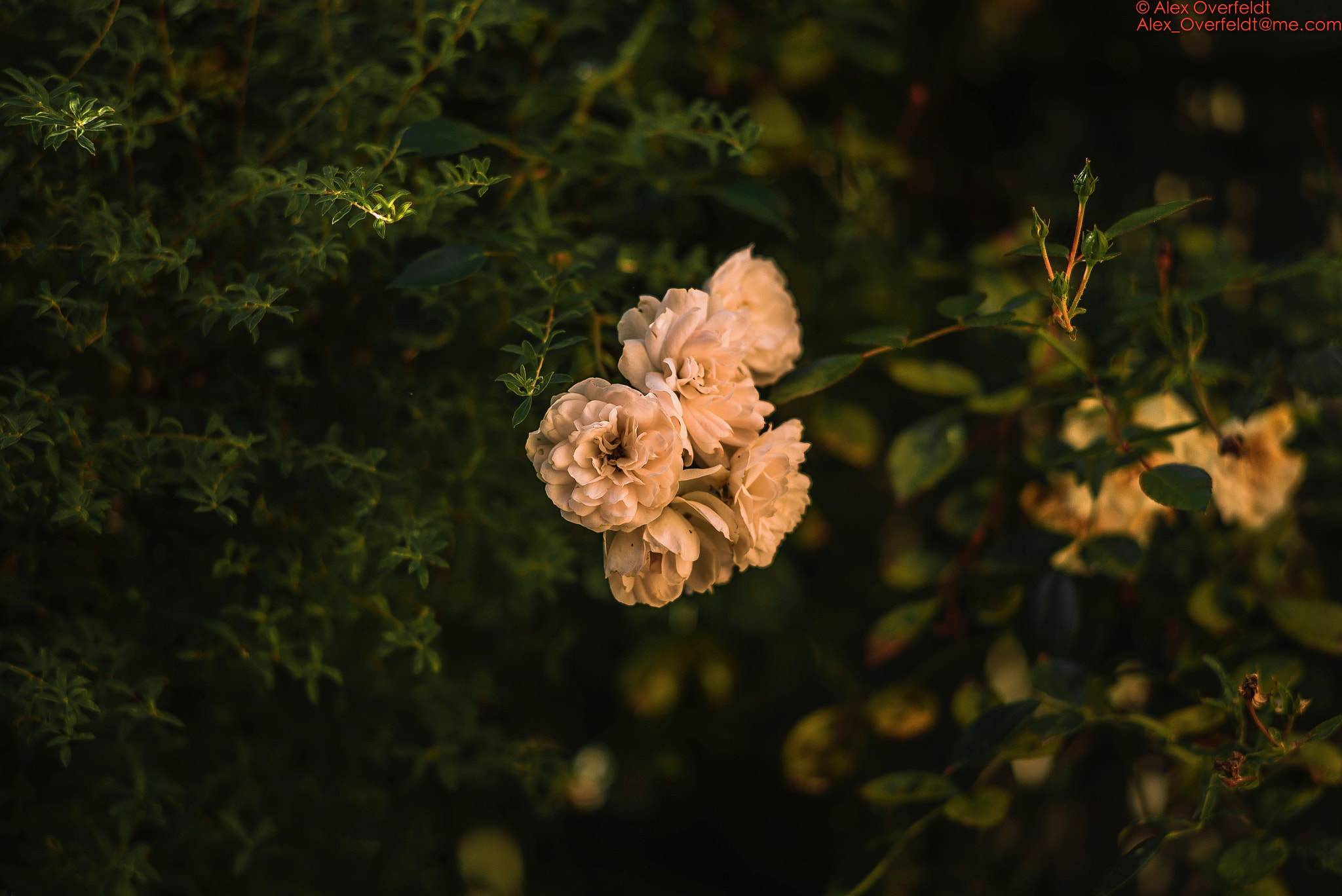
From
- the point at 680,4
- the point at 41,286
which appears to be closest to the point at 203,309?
the point at 41,286

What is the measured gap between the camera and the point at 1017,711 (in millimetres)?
685

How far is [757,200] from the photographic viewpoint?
75 cm

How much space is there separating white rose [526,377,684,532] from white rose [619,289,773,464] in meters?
0.02

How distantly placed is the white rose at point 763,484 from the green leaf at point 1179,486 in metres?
0.27

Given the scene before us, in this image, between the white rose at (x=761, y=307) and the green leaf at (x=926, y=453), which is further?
the green leaf at (x=926, y=453)

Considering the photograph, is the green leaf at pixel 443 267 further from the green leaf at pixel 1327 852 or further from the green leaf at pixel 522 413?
the green leaf at pixel 1327 852

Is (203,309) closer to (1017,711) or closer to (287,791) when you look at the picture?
(287,791)

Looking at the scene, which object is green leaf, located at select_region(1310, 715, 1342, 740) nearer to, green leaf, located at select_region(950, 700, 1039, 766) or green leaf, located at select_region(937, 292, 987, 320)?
green leaf, located at select_region(950, 700, 1039, 766)

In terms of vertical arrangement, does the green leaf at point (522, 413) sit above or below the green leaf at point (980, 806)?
above

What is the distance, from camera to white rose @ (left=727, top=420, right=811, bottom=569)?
56cm

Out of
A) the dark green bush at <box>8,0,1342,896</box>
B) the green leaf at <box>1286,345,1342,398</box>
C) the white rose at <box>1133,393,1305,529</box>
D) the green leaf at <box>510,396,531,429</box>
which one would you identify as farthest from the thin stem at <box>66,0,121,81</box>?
the green leaf at <box>1286,345,1342,398</box>

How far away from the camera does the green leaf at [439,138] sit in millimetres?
607

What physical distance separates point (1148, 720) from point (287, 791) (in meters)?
0.78

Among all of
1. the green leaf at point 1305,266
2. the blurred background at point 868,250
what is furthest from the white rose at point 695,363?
the green leaf at point 1305,266
